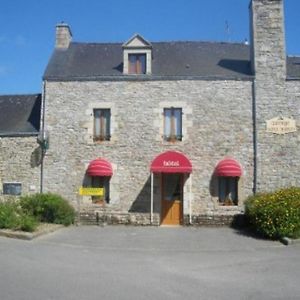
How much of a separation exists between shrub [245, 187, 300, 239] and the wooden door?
3732 millimetres

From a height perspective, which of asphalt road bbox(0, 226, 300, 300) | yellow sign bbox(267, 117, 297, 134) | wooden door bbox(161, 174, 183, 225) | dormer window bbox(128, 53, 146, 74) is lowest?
asphalt road bbox(0, 226, 300, 300)

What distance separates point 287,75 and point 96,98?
26.3ft

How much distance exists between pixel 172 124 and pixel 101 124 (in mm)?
3001

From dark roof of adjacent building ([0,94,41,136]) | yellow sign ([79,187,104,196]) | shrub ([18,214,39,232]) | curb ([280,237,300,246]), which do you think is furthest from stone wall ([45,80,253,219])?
shrub ([18,214,39,232])

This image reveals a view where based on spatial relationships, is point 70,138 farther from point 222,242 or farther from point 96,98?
point 222,242

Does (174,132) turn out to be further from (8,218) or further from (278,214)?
(8,218)

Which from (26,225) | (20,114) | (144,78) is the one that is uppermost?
(144,78)

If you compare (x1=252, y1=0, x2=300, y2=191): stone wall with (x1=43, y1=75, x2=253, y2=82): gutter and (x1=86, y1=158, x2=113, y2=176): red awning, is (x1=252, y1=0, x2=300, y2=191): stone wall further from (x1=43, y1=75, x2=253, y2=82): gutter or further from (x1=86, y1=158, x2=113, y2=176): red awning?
(x1=86, y1=158, x2=113, y2=176): red awning

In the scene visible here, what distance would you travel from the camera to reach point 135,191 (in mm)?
17797

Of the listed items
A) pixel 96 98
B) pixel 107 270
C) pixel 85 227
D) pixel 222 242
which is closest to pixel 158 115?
pixel 96 98

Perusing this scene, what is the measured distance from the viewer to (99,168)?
17359 millimetres

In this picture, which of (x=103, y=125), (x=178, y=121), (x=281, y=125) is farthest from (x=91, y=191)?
(x=281, y=125)

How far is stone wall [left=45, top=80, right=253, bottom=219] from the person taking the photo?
58.0 ft

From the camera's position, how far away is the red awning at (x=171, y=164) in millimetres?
16938
